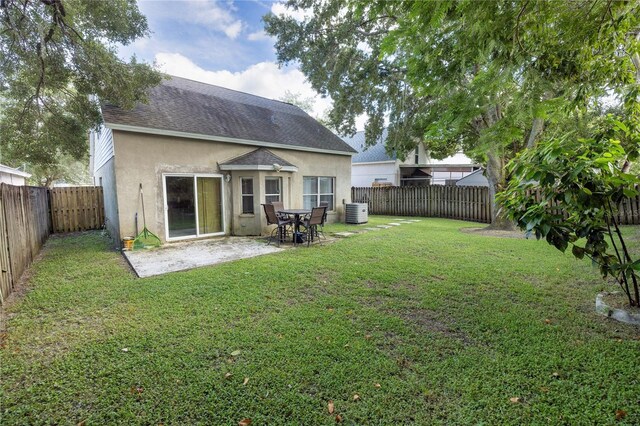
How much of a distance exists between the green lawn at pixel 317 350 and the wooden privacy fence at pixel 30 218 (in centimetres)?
55

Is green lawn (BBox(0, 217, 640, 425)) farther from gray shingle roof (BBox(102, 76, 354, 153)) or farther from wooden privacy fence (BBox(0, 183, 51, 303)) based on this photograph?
gray shingle roof (BBox(102, 76, 354, 153))

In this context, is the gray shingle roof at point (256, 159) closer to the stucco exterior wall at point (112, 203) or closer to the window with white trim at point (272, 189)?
the window with white trim at point (272, 189)

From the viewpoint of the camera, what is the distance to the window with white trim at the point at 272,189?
33.7ft

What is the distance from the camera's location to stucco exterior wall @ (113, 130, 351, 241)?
8.04 metres

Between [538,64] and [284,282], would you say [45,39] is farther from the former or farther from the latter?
[538,64]

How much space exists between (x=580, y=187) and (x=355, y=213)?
10.1m

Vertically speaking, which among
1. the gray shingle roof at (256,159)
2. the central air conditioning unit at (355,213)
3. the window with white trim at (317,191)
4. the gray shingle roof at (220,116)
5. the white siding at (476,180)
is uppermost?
the gray shingle roof at (220,116)

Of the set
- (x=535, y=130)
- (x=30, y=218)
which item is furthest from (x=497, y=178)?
(x=30, y=218)

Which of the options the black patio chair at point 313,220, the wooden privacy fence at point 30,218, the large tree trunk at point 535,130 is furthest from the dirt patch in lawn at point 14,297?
the large tree trunk at point 535,130

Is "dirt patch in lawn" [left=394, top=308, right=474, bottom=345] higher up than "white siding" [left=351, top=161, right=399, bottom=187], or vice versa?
"white siding" [left=351, top=161, right=399, bottom=187]

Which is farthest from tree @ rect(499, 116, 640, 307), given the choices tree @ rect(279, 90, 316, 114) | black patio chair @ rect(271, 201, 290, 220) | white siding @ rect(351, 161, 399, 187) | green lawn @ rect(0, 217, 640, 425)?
tree @ rect(279, 90, 316, 114)

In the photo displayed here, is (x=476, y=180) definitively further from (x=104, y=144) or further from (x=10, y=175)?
(x=10, y=175)

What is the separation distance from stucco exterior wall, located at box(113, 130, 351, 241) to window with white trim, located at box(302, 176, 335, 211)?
847mm

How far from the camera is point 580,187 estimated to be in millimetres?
3215
